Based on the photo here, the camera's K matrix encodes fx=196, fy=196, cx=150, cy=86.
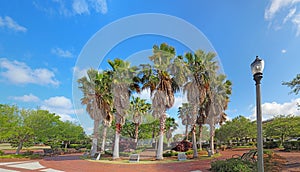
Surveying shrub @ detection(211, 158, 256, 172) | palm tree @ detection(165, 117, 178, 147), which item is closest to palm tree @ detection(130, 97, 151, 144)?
palm tree @ detection(165, 117, 178, 147)

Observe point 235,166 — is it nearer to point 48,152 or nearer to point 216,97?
point 216,97

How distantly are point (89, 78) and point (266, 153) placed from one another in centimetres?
1653

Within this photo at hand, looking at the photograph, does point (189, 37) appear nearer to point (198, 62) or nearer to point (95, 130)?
point (198, 62)

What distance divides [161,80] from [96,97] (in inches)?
260

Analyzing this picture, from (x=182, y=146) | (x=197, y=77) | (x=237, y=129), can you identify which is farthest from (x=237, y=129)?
(x=197, y=77)

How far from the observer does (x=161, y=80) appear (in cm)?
1747

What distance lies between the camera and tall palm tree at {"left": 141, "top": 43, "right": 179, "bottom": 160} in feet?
57.0

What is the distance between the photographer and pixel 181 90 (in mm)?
18922


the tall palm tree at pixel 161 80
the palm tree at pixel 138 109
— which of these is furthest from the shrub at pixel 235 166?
the palm tree at pixel 138 109

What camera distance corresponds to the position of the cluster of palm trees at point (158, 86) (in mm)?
17531

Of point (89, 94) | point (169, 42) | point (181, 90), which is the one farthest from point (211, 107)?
point (89, 94)

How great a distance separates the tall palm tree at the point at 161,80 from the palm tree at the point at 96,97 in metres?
4.22

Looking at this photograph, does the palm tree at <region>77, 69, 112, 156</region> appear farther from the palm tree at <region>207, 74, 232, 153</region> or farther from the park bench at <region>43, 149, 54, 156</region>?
the palm tree at <region>207, 74, 232, 153</region>

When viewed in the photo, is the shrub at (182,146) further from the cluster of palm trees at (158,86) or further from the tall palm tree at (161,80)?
the tall palm tree at (161,80)
